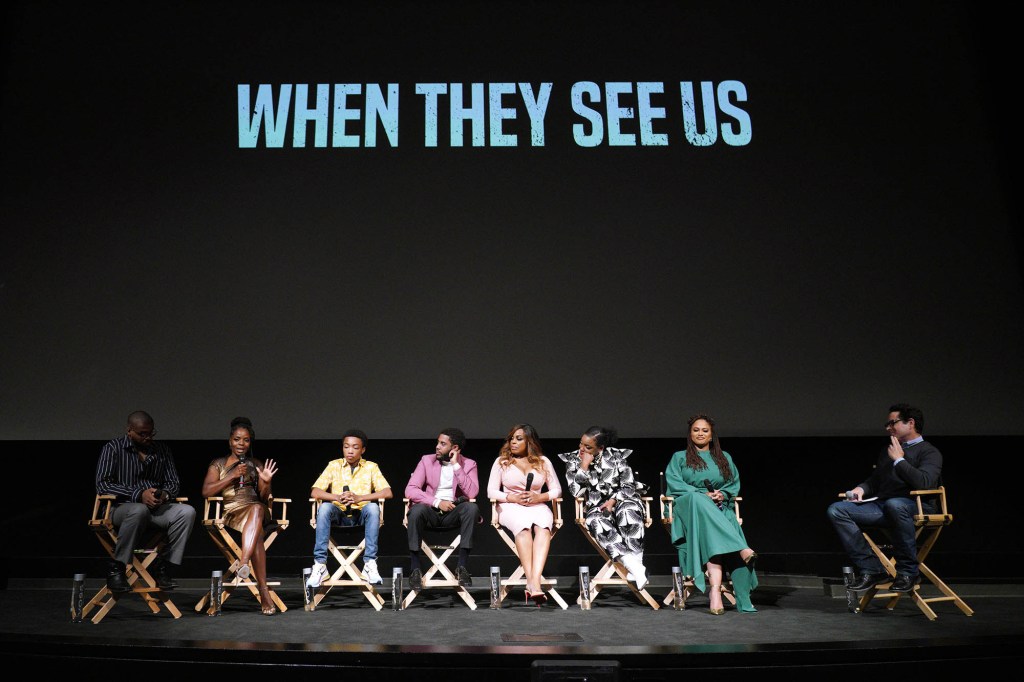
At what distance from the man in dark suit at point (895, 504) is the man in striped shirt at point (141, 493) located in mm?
3504

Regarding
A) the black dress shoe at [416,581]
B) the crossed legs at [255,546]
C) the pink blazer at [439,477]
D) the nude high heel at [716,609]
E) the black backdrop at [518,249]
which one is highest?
the black backdrop at [518,249]

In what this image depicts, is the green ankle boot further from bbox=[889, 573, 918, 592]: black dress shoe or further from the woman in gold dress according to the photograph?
the woman in gold dress

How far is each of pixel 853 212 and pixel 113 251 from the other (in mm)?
5299

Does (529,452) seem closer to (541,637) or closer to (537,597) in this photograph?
(537,597)

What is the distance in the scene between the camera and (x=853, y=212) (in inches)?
226

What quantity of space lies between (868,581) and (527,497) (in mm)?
1843

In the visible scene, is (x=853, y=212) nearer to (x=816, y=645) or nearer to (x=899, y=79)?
(x=899, y=79)

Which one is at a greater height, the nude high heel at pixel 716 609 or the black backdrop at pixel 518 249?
the black backdrop at pixel 518 249

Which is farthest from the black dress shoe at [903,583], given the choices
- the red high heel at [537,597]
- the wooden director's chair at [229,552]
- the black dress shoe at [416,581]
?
the wooden director's chair at [229,552]

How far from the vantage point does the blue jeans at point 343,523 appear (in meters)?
4.45

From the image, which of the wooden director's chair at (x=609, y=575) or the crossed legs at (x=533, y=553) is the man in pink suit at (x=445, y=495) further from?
the wooden director's chair at (x=609, y=575)

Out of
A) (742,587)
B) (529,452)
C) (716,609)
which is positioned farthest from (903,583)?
(529,452)

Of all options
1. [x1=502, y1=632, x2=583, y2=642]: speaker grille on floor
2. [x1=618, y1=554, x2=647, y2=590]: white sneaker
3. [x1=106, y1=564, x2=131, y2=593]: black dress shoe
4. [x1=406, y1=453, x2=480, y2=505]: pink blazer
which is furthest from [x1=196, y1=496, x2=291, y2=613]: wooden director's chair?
[x1=618, y1=554, x2=647, y2=590]: white sneaker

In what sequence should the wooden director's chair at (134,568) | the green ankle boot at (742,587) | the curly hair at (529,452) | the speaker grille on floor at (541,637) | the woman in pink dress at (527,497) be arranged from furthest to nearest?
the curly hair at (529,452)
the woman in pink dress at (527,497)
the green ankle boot at (742,587)
the wooden director's chair at (134,568)
the speaker grille on floor at (541,637)
